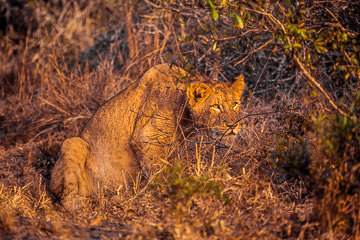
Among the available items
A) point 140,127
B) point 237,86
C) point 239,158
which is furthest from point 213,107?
point 140,127

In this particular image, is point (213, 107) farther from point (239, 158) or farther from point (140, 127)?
A: point (140, 127)

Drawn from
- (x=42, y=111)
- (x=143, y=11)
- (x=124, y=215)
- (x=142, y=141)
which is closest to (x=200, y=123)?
(x=142, y=141)

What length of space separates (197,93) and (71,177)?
1.72 metres

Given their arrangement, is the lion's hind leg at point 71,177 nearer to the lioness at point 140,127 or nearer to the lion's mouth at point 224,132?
the lioness at point 140,127

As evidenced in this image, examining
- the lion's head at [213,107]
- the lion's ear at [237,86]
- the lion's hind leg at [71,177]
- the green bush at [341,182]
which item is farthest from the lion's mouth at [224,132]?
the lion's hind leg at [71,177]

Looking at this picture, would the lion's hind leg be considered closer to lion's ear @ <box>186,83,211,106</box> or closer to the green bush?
lion's ear @ <box>186,83,211,106</box>

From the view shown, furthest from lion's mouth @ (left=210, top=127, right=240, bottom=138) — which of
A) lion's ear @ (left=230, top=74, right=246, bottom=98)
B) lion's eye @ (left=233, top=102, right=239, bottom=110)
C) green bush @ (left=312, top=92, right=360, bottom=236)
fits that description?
green bush @ (left=312, top=92, right=360, bottom=236)

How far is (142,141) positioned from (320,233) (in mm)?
2266

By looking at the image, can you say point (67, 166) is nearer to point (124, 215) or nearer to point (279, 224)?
point (124, 215)

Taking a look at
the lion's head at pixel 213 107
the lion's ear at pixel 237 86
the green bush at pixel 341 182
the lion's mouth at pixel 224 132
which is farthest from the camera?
the lion's ear at pixel 237 86

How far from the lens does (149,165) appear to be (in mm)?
4691

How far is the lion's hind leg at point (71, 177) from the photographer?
15.0 ft

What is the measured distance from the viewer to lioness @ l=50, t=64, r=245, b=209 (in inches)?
181

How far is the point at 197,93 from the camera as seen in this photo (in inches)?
180
